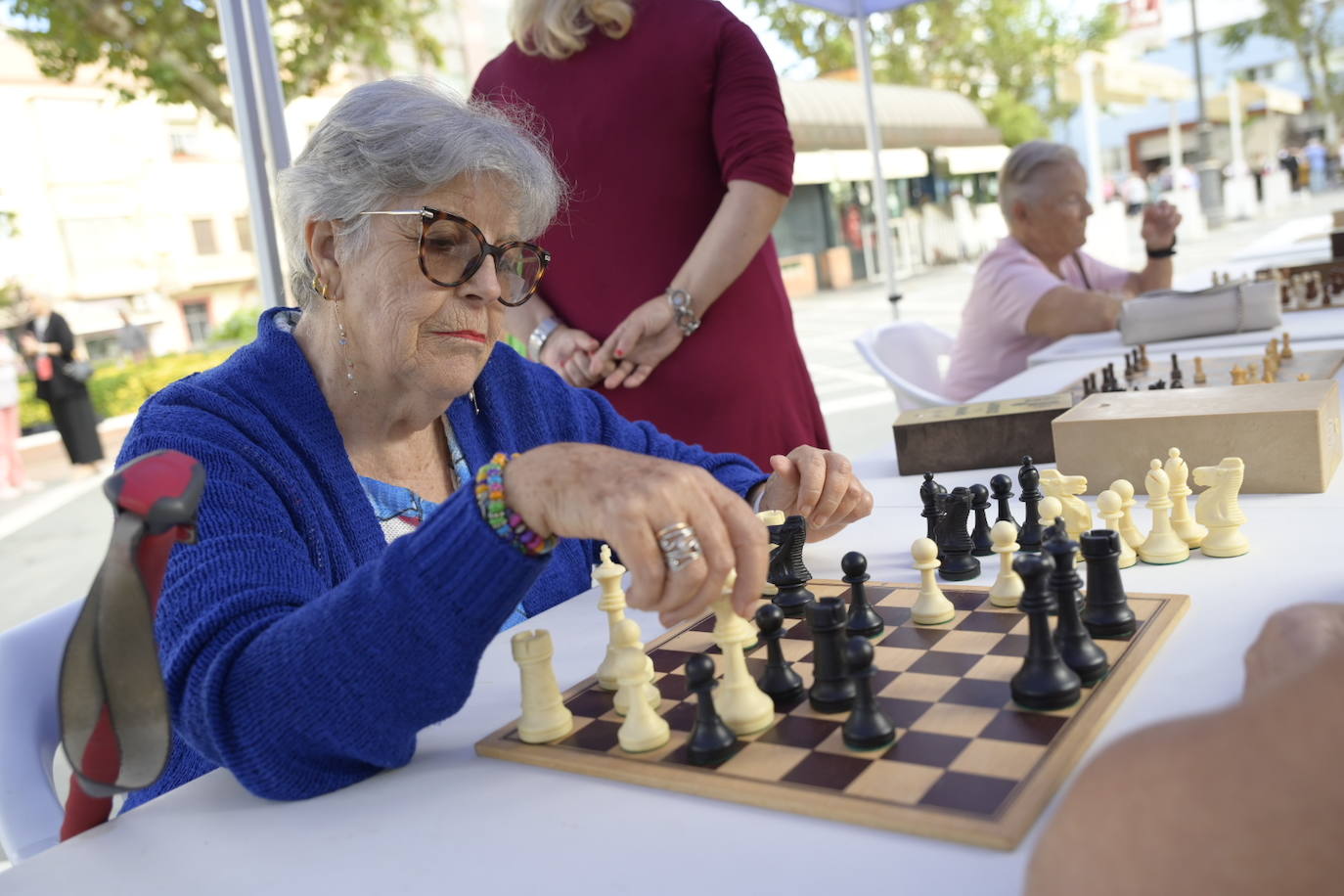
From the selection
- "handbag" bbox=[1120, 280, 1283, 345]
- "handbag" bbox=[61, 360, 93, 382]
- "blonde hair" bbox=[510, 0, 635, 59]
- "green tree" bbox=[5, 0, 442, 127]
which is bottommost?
"handbag" bbox=[1120, 280, 1283, 345]

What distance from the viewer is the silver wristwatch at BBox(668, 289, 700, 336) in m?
2.50

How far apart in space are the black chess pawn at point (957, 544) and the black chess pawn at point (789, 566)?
19 centimetres

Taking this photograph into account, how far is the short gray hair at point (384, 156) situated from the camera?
155 cm

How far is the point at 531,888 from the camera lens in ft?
2.89

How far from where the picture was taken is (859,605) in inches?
53.2

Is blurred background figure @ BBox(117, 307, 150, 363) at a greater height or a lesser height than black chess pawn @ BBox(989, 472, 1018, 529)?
greater

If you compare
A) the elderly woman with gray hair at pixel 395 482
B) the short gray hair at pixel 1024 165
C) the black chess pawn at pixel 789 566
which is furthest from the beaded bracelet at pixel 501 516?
the short gray hair at pixel 1024 165

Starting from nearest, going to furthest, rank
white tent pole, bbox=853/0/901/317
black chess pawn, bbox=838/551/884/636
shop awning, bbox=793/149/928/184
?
black chess pawn, bbox=838/551/884/636 < white tent pole, bbox=853/0/901/317 < shop awning, bbox=793/149/928/184

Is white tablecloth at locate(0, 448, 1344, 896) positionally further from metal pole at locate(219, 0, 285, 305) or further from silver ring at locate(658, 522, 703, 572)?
metal pole at locate(219, 0, 285, 305)

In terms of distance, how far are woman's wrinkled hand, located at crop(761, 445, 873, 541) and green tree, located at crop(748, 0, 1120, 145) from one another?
18273 mm

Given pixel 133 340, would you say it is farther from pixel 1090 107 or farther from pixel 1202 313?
pixel 1090 107

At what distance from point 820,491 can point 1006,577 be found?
1.49 ft

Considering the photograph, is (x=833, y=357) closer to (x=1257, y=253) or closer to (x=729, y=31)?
(x=1257, y=253)

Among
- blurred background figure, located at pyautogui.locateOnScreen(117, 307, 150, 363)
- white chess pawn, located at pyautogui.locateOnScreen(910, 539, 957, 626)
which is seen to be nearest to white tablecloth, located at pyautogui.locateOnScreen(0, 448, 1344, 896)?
white chess pawn, located at pyautogui.locateOnScreen(910, 539, 957, 626)
